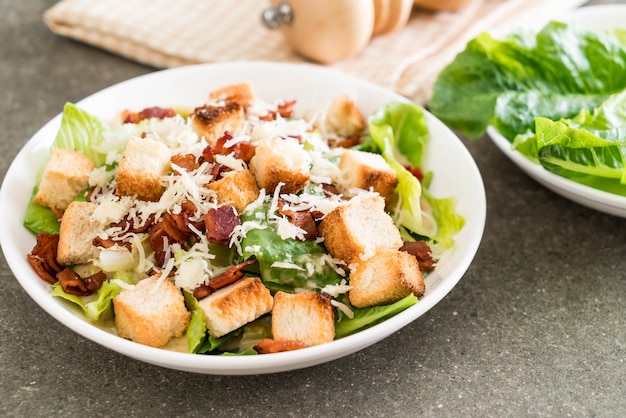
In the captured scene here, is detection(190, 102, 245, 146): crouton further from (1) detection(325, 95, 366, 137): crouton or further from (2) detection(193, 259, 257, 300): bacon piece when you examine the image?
(2) detection(193, 259, 257, 300): bacon piece

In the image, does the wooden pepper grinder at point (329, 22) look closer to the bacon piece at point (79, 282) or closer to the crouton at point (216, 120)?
the crouton at point (216, 120)

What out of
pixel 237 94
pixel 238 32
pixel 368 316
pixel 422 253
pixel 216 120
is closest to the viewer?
pixel 368 316

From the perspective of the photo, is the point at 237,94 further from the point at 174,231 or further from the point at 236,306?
the point at 236,306

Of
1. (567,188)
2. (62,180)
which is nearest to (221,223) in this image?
(62,180)

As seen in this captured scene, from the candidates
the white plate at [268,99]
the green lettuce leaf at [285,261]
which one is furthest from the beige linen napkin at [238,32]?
the green lettuce leaf at [285,261]

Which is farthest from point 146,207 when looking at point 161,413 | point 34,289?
point 161,413

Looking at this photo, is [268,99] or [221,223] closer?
[221,223]

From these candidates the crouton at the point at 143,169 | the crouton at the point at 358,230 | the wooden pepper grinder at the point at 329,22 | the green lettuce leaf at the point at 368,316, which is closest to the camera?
the green lettuce leaf at the point at 368,316
